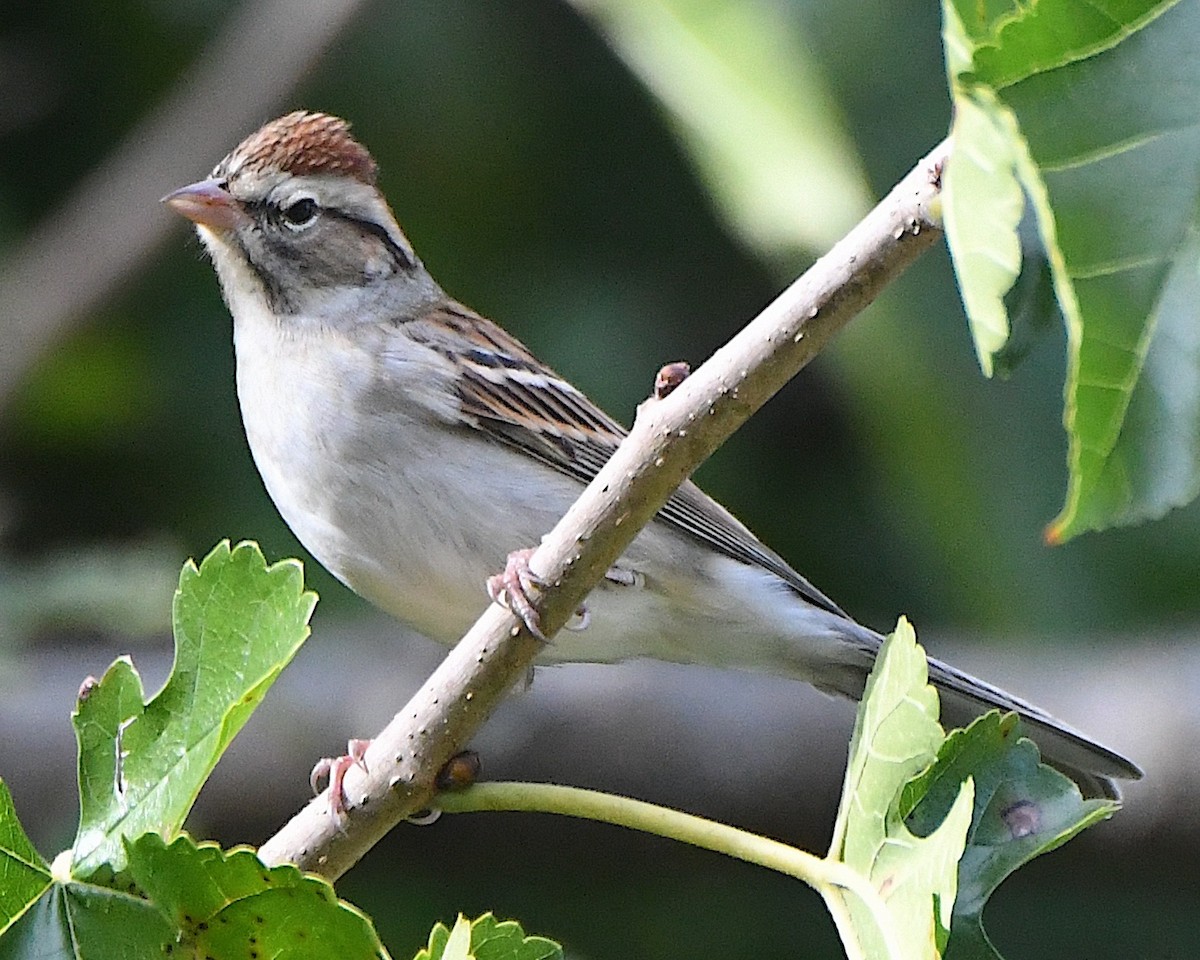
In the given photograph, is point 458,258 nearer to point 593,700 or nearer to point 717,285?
point 717,285

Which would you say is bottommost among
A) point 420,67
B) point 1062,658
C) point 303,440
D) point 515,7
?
point 303,440

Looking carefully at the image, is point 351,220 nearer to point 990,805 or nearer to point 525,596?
point 525,596

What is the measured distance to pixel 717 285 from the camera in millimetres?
3941

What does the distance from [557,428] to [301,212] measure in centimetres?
52

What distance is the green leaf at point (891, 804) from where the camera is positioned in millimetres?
1148

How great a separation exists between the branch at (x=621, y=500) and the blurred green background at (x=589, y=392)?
1545 millimetres

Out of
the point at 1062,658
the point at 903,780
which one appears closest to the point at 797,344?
the point at 903,780

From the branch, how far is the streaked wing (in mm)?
1164

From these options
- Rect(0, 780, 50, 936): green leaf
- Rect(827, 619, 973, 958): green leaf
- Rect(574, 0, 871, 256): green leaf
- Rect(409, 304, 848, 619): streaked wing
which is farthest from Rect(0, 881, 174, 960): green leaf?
Rect(409, 304, 848, 619): streaked wing

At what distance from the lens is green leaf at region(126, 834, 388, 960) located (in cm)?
116

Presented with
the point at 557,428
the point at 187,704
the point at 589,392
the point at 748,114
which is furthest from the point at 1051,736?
the point at 589,392

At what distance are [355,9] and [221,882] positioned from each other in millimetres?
2133

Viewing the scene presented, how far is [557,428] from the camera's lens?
2.62 meters

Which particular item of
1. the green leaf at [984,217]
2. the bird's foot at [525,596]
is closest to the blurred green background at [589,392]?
the bird's foot at [525,596]
